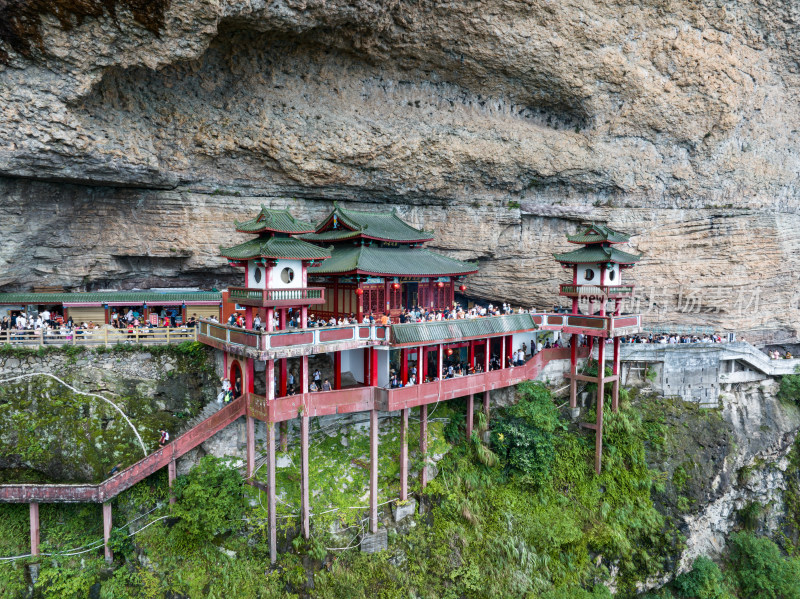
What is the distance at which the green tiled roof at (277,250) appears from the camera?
17406 millimetres

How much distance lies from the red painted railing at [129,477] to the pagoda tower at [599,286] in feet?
55.4

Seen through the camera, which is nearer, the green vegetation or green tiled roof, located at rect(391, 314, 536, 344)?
the green vegetation

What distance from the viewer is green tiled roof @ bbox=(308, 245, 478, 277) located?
22.8 m

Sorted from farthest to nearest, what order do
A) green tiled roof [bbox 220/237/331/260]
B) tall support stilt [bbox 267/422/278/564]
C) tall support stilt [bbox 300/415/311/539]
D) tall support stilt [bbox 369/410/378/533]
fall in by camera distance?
tall support stilt [bbox 369/410/378/533] < tall support stilt [bbox 300/415/311/539] < tall support stilt [bbox 267/422/278/564] < green tiled roof [bbox 220/237/331/260]

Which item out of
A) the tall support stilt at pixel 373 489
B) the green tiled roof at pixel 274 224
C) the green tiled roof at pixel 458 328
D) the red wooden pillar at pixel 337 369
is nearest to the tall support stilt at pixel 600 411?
the green tiled roof at pixel 458 328

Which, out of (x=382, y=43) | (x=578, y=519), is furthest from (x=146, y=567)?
(x=382, y=43)

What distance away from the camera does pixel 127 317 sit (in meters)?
25.3

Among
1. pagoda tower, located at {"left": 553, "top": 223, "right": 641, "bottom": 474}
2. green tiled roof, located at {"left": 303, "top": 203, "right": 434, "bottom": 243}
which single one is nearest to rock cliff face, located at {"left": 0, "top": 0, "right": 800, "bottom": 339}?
green tiled roof, located at {"left": 303, "top": 203, "right": 434, "bottom": 243}

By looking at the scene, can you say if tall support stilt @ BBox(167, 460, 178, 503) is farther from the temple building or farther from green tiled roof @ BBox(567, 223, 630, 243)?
green tiled roof @ BBox(567, 223, 630, 243)

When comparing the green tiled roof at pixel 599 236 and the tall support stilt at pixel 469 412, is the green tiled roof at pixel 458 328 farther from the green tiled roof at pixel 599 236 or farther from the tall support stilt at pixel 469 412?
the green tiled roof at pixel 599 236

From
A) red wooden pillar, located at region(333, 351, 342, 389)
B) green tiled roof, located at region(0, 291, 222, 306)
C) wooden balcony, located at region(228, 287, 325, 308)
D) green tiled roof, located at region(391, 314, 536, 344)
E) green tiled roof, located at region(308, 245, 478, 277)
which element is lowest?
red wooden pillar, located at region(333, 351, 342, 389)

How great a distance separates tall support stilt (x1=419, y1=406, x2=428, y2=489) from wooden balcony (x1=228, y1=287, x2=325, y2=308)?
6859 mm

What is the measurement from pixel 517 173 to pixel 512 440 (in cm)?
1638

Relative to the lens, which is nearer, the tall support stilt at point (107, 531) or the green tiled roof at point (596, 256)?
the tall support stilt at point (107, 531)
